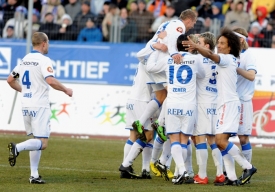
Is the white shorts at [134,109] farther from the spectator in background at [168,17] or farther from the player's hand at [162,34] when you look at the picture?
the spectator in background at [168,17]

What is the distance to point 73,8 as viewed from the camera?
27.7 metres

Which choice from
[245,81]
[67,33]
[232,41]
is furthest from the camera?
[67,33]

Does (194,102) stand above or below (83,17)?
below

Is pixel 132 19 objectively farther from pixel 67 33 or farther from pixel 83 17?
pixel 67 33

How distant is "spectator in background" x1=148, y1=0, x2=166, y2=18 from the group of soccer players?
1254 centimetres

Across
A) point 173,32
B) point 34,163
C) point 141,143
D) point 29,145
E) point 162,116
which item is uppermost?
point 173,32

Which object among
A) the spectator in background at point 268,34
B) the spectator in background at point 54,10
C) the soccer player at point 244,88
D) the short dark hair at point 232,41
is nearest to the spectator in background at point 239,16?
the spectator in background at point 268,34

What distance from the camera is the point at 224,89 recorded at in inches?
513

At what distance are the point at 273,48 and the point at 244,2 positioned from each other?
11.0 feet

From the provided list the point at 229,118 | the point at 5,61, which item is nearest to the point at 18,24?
the point at 5,61

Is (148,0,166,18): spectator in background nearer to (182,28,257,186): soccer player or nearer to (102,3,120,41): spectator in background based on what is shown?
(102,3,120,41): spectator in background

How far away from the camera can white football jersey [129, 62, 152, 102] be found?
1467 cm

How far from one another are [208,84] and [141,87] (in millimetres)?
1693

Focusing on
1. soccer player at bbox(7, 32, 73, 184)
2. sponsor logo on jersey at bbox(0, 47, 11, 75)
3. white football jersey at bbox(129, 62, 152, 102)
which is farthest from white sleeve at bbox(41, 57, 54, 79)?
sponsor logo on jersey at bbox(0, 47, 11, 75)
